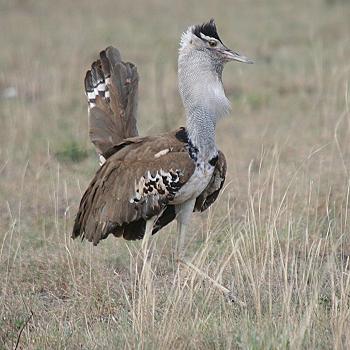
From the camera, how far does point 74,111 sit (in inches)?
379

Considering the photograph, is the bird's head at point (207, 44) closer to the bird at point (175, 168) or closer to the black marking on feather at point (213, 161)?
the bird at point (175, 168)

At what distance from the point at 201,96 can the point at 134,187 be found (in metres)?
0.60

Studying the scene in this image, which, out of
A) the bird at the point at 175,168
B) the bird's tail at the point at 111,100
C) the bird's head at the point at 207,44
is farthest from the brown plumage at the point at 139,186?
the bird's head at the point at 207,44

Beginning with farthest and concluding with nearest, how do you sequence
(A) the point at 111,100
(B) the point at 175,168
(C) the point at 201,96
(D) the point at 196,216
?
(D) the point at 196,216
(A) the point at 111,100
(C) the point at 201,96
(B) the point at 175,168

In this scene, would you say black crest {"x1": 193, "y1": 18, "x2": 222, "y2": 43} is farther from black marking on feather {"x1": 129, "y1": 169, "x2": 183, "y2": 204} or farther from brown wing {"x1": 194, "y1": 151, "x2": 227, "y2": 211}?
black marking on feather {"x1": 129, "y1": 169, "x2": 183, "y2": 204}

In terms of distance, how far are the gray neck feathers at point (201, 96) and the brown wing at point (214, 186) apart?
0.10 metres

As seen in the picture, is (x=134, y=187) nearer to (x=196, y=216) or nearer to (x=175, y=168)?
(x=175, y=168)

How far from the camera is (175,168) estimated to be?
4.87 meters

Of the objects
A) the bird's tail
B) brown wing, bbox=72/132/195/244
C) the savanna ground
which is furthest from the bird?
the bird's tail

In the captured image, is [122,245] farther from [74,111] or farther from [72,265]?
[74,111]

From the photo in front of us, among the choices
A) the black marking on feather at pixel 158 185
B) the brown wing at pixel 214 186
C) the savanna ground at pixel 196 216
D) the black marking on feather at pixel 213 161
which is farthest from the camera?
the brown wing at pixel 214 186

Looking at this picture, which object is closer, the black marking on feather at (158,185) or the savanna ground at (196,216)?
the savanna ground at (196,216)

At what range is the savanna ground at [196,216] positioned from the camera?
423 centimetres

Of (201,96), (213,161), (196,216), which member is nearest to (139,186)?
(213,161)
